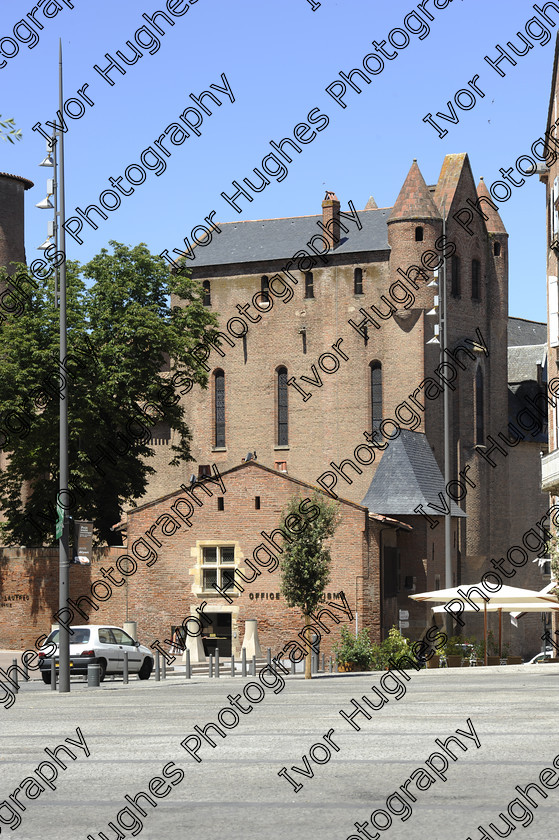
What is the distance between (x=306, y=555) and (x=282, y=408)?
31.4 m

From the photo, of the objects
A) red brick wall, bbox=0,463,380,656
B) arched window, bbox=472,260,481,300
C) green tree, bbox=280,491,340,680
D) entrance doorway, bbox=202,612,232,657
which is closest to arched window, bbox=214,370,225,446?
arched window, bbox=472,260,481,300

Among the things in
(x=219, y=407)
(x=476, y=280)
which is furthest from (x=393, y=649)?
(x=476, y=280)

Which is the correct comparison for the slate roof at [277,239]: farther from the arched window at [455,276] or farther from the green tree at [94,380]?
the green tree at [94,380]

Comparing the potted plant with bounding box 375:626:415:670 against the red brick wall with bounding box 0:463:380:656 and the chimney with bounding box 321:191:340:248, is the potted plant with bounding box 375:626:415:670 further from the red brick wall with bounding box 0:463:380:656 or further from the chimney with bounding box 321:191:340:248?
the chimney with bounding box 321:191:340:248

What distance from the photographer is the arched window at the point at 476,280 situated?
6494cm

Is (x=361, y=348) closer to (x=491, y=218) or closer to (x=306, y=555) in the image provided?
(x=491, y=218)

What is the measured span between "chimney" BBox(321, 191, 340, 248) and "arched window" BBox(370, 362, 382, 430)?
7348 millimetres

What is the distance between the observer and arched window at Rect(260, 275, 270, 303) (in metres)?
66.1

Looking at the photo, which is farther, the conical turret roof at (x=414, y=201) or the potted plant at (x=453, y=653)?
the conical turret roof at (x=414, y=201)

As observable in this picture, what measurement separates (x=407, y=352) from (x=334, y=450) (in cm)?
613

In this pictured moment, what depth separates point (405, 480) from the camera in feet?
169

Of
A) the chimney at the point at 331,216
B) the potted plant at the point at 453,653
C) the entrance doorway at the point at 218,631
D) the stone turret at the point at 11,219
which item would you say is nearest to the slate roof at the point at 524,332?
the chimney at the point at 331,216

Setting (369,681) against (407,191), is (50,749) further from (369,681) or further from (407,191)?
(407,191)

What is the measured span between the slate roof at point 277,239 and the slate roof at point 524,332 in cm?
1829
